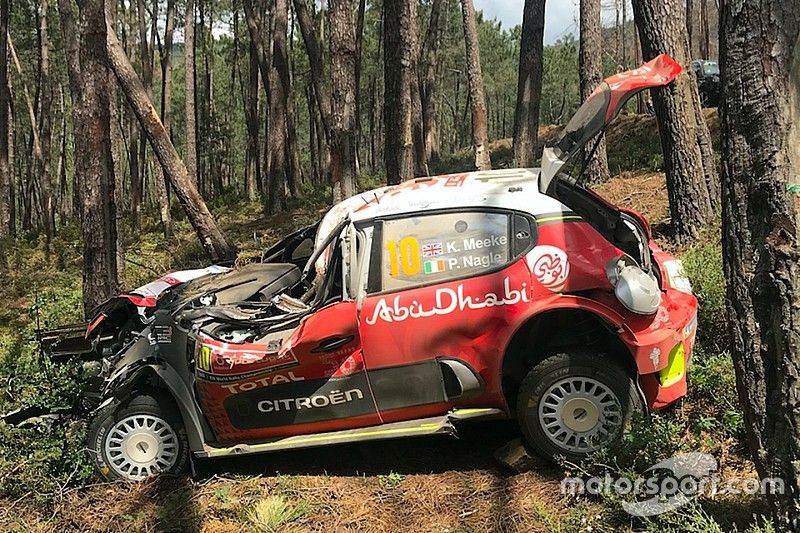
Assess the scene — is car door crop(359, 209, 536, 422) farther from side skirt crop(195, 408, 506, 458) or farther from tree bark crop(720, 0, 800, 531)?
tree bark crop(720, 0, 800, 531)

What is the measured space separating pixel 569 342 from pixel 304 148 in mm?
59400

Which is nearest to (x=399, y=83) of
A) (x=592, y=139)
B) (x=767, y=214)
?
(x=592, y=139)

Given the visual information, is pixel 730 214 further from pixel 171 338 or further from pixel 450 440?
pixel 171 338

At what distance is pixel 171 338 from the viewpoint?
5398 mm

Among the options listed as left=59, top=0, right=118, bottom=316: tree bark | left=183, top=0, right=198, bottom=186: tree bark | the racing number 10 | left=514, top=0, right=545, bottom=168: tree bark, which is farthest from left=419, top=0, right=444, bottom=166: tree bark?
the racing number 10

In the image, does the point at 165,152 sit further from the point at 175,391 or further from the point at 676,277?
the point at 676,277

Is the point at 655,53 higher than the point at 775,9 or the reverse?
higher

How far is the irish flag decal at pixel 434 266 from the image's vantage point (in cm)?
491

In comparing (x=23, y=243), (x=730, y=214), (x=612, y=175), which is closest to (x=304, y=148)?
(x=23, y=243)

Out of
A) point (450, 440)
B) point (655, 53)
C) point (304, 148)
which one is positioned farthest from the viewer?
point (304, 148)

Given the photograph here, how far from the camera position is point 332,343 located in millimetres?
4922

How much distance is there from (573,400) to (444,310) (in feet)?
3.49

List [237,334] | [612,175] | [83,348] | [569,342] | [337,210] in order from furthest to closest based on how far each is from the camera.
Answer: [612,175]
[83,348]
[337,210]
[237,334]
[569,342]

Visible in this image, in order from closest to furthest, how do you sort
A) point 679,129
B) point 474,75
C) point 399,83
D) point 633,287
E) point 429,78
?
point 633,287 < point 679,129 < point 399,83 < point 474,75 < point 429,78
